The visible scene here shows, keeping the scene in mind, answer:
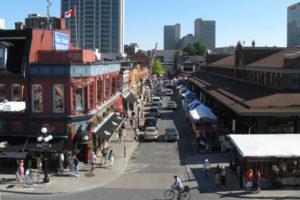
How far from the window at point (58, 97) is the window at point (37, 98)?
970 mm

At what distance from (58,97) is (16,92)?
3226 millimetres

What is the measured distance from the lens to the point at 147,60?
136m

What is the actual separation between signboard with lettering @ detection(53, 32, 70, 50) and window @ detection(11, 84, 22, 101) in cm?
467

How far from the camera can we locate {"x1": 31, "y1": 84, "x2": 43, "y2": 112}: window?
22312 millimetres

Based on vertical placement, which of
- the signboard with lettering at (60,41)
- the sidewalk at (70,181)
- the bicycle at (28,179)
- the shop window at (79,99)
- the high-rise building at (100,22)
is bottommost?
the sidewalk at (70,181)

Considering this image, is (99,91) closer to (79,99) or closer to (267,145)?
(79,99)

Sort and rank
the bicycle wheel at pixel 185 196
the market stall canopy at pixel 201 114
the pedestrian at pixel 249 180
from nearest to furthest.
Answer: the bicycle wheel at pixel 185 196, the pedestrian at pixel 249 180, the market stall canopy at pixel 201 114

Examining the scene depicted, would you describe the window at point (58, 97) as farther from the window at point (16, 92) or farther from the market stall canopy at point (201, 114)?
the market stall canopy at point (201, 114)

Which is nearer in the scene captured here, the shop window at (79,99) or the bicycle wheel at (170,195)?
the bicycle wheel at (170,195)

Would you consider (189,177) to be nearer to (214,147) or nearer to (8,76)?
(214,147)

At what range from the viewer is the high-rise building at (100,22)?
16100 cm

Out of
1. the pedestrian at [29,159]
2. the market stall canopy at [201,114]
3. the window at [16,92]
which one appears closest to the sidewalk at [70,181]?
the pedestrian at [29,159]

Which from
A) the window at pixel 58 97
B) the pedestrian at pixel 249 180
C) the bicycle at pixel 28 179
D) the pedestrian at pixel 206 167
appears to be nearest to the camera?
the pedestrian at pixel 249 180

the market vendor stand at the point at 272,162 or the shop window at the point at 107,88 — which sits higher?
the shop window at the point at 107,88
